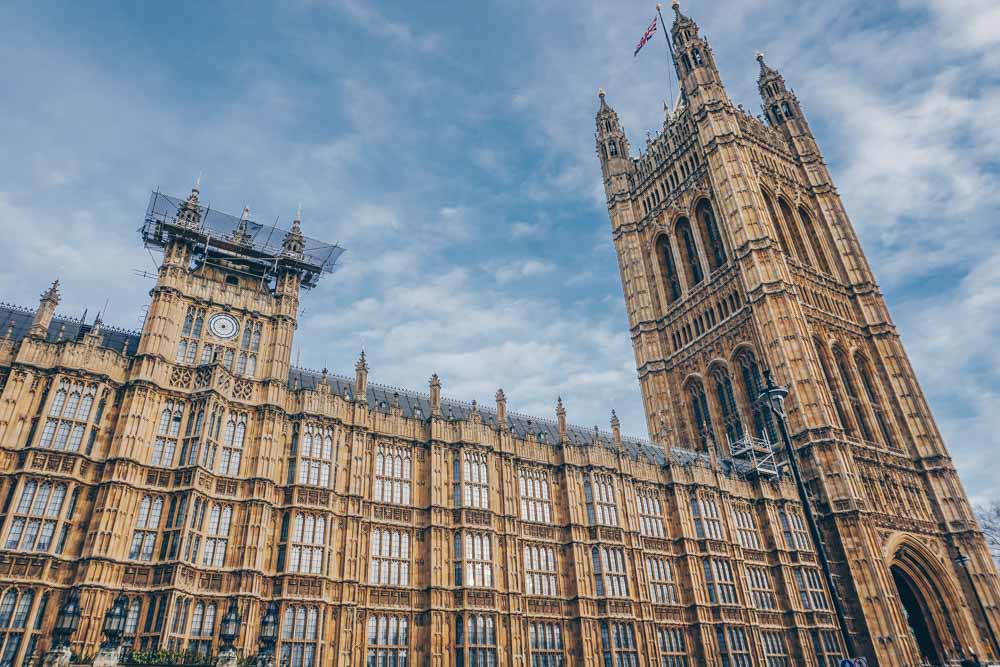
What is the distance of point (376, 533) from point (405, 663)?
6284mm

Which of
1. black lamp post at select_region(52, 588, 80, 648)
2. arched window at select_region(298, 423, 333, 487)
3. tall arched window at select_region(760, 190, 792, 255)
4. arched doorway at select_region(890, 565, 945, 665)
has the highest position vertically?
tall arched window at select_region(760, 190, 792, 255)

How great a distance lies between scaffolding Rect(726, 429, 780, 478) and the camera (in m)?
52.7

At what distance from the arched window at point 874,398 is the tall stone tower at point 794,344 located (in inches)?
5.5

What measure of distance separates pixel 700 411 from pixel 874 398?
16.0 meters

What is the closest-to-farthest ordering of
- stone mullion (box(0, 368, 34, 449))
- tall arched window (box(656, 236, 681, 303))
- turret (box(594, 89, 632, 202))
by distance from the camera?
stone mullion (box(0, 368, 34, 449)) → tall arched window (box(656, 236, 681, 303)) → turret (box(594, 89, 632, 202))

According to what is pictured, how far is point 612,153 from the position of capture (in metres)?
85.2

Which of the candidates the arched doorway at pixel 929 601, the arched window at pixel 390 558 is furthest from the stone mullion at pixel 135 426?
the arched doorway at pixel 929 601

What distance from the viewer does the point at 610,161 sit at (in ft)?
278

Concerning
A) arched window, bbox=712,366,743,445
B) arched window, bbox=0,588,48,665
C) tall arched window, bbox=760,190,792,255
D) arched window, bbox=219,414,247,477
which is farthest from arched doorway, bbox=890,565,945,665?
arched window, bbox=0,588,48,665

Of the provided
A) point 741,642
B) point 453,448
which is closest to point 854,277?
point 741,642

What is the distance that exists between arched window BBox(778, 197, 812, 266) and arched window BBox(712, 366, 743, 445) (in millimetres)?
15167

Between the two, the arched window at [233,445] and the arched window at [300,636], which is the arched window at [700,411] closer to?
the arched window at [300,636]

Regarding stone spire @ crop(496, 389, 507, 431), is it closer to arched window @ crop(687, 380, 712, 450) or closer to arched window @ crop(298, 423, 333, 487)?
arched window @ crop(298, 423, 333, 487)

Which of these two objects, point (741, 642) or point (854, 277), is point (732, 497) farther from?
point (854, 277)
